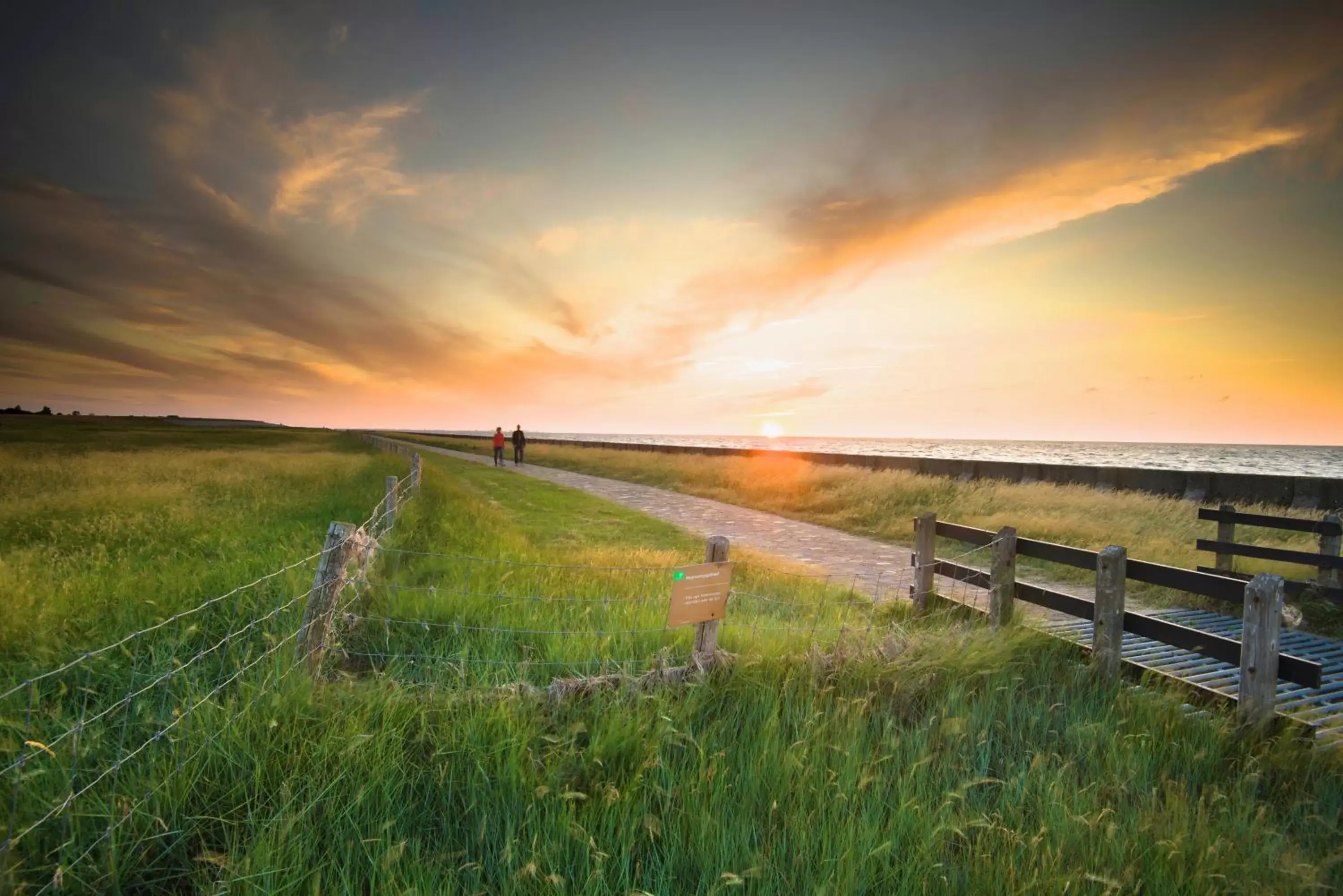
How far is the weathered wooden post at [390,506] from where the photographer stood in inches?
415

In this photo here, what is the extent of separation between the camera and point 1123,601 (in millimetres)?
5617

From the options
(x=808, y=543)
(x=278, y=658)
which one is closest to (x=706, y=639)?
(x=278, y=658)

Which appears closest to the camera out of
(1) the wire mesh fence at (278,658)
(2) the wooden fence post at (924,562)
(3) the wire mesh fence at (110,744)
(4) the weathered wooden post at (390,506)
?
(3) the wire mesh fence at (110,744)

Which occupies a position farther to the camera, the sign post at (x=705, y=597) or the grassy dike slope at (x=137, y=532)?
the grassy dike slope at (x=137, y=532)

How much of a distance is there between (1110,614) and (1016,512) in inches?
548

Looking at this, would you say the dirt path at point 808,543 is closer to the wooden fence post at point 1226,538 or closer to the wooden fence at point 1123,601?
the wooden fence at point 1123,601

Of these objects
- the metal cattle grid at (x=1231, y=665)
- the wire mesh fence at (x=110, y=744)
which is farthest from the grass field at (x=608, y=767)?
the metal cattle grid at (x=1231, y=665)

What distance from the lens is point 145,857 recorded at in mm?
2850

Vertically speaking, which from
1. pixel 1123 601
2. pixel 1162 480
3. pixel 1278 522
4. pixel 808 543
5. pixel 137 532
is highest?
pixel 1162 480

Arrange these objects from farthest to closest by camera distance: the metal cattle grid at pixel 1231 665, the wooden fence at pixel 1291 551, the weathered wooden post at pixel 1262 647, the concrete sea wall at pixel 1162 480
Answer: the concrete sea wall at pixel 1162 480 < the wooden fence at pixel 1291 551 < the metal cattle grid at pixel 1231 665 < the weathered wooden post at pixel 1262 647

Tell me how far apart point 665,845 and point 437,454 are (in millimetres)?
49996

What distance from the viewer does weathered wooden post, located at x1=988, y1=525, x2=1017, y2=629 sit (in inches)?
267

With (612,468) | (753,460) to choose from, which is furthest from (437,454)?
(753,460)

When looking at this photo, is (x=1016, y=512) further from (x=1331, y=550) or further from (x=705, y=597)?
(x=705, y=597)
